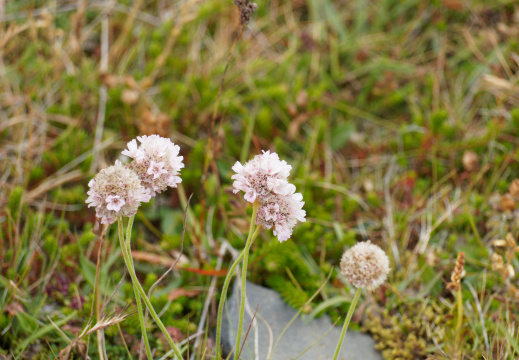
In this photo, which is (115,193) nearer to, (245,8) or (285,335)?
(245,8)

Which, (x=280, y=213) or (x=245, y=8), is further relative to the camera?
(x=245, y=8)

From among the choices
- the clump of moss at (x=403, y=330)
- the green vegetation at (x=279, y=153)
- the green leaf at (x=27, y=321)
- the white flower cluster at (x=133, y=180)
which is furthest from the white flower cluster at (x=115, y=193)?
the clump of moss at (x=403, y=330)

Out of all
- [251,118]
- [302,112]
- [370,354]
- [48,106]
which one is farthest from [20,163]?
A: [370,354]

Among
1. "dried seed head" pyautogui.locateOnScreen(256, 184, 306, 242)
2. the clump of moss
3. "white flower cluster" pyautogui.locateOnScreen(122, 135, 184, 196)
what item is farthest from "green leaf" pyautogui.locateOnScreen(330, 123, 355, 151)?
"white flower cluster" pyautogui.locateOnScreen(122, 135, 184, 196)

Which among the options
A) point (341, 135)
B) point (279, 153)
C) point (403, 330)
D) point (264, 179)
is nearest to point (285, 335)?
point (403, 330)

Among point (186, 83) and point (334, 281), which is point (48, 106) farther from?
point (334, 281)

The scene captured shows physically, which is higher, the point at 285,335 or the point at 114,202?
the point at 114,202
